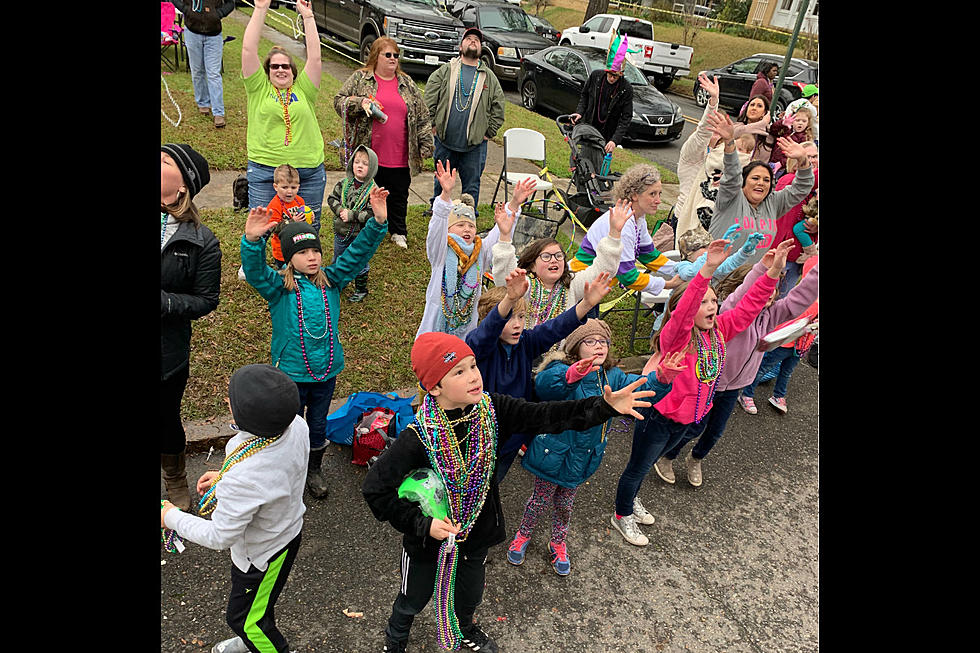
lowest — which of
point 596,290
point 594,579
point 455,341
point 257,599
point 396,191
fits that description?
point 594,579

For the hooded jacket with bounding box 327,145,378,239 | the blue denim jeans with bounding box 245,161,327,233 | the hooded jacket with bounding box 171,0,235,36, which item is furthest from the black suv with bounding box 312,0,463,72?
the hooded jacket with bounding box 327,145,378,239

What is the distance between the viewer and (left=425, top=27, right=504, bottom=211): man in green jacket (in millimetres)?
6586

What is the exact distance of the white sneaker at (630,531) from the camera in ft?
13.2

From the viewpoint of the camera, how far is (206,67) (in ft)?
28.6

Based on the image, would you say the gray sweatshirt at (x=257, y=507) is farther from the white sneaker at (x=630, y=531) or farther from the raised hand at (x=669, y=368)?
the white sneaker at (x=630, y=531)

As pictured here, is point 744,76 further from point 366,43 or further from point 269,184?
point 269,184

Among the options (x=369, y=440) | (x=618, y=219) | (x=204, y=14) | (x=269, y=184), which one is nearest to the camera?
(x=618, y=219)

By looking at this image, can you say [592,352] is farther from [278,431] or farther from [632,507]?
[278,431]

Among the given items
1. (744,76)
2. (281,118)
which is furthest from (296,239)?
(744,76)

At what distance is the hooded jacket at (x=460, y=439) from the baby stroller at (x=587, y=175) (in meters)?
A: 5.16

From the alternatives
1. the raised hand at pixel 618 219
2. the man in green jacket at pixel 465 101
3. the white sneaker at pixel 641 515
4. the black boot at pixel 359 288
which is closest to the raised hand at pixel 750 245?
the raised hand at pixel 618 219

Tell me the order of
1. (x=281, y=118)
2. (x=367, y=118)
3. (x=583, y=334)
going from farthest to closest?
(x=367, y=118) → (x=281, y=118) → (x=583, y=334)

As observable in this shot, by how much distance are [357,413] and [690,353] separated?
7.50 feet
